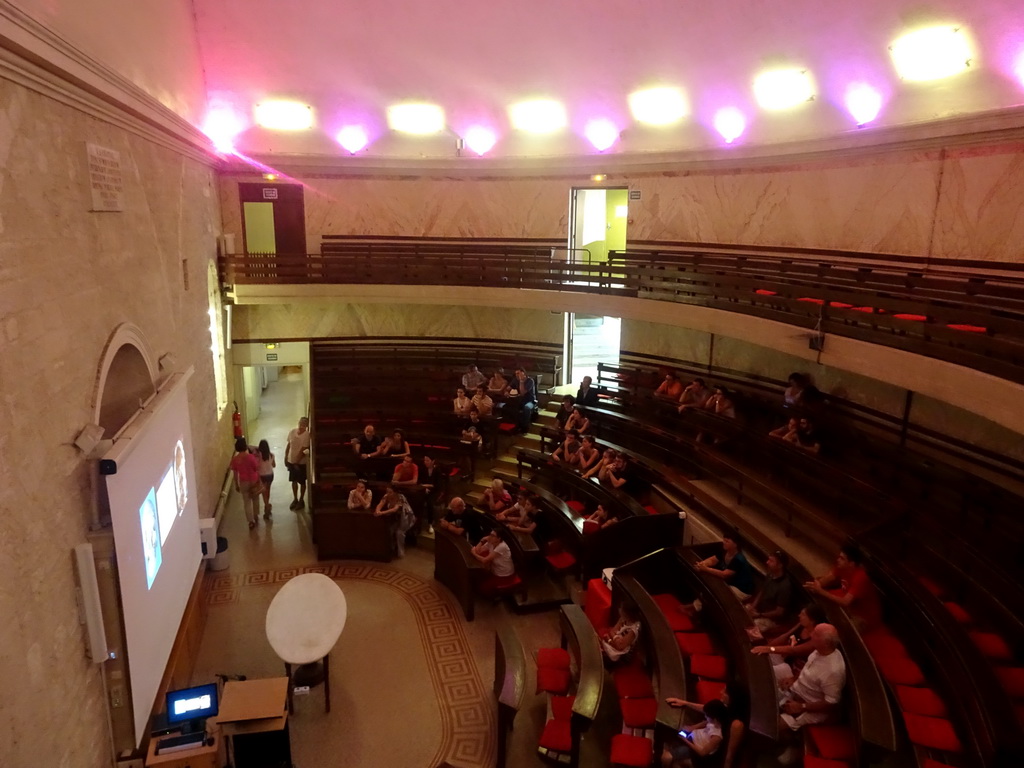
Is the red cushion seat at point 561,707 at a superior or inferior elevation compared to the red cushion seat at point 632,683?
inferior

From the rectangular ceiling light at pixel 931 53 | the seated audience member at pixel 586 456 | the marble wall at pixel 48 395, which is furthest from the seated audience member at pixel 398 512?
the rectangular ceiling light at pixel 931 53

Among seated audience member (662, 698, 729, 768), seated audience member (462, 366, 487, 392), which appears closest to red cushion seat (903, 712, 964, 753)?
seated audience member (662, 698, 729, 768)

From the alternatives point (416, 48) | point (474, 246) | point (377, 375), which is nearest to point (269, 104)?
point (416, 48)

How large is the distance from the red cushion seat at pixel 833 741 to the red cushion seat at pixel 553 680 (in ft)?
7.10

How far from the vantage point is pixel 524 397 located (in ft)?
39.8

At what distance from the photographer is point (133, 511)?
5.05m

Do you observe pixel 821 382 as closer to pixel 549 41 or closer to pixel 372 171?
pixel 549 41

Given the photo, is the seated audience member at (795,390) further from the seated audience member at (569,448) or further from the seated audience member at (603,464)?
the seated audience member at (569,448)

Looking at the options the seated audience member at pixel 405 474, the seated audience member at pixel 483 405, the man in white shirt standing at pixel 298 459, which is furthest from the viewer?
the seated audience member at pixel 483 405

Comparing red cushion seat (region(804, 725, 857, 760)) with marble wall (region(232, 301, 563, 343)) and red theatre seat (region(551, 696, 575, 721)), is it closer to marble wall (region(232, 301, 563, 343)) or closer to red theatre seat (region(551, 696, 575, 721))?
red theatre seat (region(551, 696, 575, 721))

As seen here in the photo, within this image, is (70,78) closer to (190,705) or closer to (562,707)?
(190,705)

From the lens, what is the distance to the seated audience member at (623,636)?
21.7 ft

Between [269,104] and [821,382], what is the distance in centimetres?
1190

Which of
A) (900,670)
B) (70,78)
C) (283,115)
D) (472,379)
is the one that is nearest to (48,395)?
(70,78)
